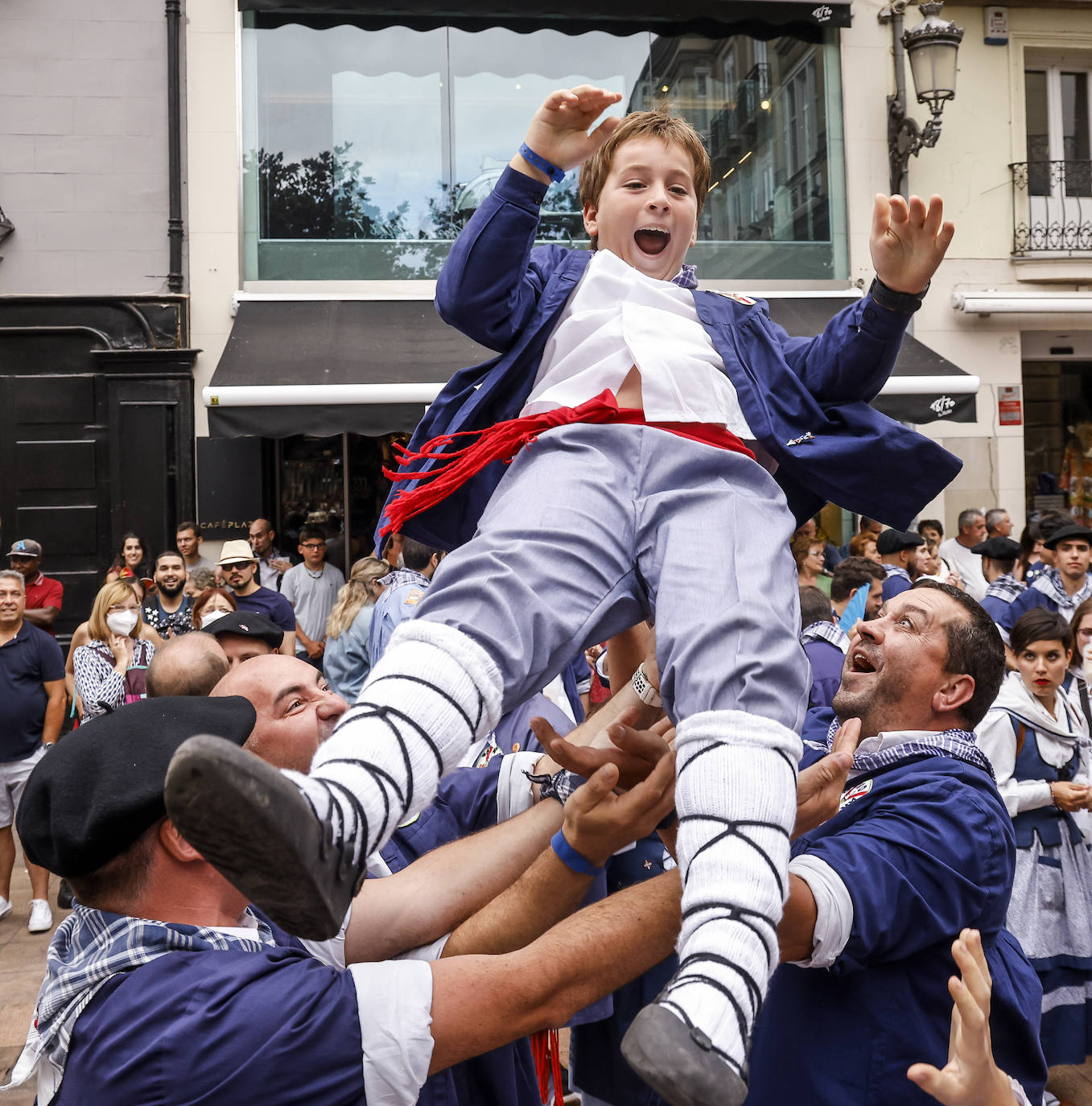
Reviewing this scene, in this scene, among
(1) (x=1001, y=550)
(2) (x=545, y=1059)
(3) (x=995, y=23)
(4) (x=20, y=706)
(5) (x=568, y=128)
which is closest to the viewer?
(5) (x=568, y=128)

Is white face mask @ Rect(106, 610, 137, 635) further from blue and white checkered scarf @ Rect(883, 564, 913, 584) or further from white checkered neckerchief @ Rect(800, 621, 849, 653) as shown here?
blue and white checkered scarf @ Rect(883, 564, 913, 584)

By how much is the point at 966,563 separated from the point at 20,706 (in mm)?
6656

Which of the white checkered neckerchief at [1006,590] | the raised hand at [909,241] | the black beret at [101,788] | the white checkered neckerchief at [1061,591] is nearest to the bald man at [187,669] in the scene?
the black beret at [101,788]

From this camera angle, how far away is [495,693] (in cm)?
170

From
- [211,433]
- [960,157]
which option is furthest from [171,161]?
[960,157]

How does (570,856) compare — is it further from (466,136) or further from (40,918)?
(466,136)

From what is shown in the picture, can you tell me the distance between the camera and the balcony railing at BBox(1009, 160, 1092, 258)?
11102mm

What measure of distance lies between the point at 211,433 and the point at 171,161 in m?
3.17

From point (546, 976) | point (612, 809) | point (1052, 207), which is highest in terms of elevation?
point (1052, 207)

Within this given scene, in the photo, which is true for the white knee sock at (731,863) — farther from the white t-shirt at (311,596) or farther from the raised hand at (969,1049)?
the white t-shirt at (311,596)

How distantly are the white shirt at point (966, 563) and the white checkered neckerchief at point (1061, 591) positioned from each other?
1220 mm

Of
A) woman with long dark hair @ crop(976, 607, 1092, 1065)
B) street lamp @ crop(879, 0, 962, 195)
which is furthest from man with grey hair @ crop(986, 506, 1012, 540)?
woman with long dark hair @ crop(976, 607, 1092, 1065)

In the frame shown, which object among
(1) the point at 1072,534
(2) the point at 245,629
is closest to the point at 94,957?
(2) the point at 245,629

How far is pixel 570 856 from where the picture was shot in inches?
75.5
